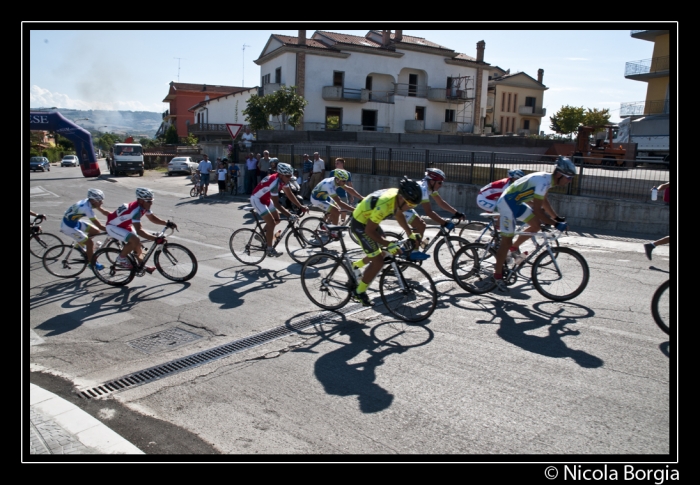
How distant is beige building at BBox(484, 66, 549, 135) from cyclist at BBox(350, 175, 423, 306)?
50.9 metres

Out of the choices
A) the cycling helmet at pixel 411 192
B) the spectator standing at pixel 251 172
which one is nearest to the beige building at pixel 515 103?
the spectator standing at pixel 251 172

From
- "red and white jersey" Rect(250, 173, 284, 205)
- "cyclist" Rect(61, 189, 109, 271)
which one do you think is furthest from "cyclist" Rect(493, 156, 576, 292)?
"cyclist" Rect(61, 189, 109, 271)

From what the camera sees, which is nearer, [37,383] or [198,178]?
[37,383]

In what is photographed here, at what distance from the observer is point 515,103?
5772cm

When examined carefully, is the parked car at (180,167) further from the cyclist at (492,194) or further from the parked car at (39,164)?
the cyclist at (492,194)

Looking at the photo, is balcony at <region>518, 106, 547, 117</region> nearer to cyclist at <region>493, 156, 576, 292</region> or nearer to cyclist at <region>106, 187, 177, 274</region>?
cyclist at <region>493, 156, 576, 292</region>

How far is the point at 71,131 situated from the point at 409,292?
108 feet

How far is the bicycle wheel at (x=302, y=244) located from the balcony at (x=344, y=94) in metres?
31.3

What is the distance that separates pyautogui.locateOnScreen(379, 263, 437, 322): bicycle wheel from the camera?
654 cm

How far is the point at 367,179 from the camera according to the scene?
20.7m

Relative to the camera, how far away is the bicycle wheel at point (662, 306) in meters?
5.85
